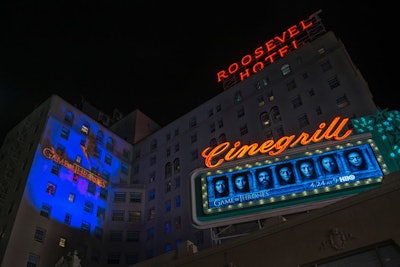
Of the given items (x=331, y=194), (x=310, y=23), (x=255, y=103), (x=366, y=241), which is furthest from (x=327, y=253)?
(x=310, y=23)

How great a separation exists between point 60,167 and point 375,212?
46.9 meters

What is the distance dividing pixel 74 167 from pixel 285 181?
41.1 m

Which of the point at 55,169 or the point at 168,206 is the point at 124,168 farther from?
the point at 55,169

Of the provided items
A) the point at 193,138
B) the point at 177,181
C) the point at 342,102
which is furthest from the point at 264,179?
the point at 193,138

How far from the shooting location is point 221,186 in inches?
947

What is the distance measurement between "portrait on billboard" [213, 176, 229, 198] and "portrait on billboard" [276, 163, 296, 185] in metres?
3.39

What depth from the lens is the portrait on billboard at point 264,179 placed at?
2291 centimetres

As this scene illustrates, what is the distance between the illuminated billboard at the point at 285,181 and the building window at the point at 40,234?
1187 inches

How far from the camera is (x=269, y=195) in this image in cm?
2230

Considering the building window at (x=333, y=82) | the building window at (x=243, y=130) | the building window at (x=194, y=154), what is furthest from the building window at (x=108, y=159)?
the building window at (x=333, y=82)

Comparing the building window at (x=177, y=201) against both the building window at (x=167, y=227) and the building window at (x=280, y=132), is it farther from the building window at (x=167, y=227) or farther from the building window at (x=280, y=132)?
the building window at (x=280, y=132)

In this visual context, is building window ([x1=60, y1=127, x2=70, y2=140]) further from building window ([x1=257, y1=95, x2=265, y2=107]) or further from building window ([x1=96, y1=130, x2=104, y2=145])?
building window ([x1=257, y1=95, x2=265, y2=107])

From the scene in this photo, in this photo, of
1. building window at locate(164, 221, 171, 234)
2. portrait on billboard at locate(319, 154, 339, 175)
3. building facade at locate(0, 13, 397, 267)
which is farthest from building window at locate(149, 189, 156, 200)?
portrait on billboard at locate(319, 154, 339, 175)

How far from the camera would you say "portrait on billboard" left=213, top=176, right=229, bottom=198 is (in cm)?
2360
